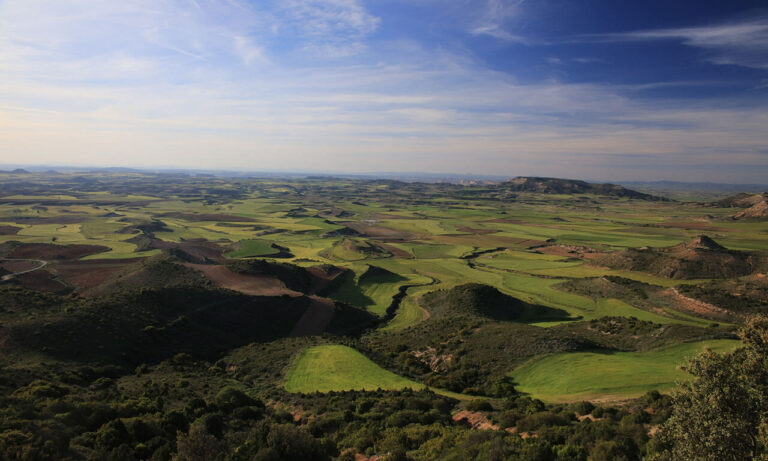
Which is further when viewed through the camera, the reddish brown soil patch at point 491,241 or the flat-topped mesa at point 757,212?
the flat-topped mesa at point 757,212

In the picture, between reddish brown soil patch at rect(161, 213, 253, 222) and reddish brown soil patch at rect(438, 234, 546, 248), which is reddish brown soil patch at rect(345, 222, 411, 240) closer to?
reddish brown soil patch at rect(438, 234, 546, 248)

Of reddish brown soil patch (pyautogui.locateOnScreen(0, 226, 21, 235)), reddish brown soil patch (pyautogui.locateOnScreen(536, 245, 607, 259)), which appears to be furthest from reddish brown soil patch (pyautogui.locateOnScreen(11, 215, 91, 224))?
reddish brown soil patch (pyautogui.locateOnScreen(536, 245, 607, 259))

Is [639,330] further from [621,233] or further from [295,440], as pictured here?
[621,233]

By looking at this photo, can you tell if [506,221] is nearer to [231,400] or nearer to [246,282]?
[246,282]

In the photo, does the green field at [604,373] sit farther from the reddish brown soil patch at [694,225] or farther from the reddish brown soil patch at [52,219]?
the reddish brown soil patch at [52,219]

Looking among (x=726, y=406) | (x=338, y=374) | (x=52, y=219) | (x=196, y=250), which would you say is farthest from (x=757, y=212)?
(x=52, y=219)

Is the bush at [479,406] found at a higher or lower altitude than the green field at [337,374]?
higher

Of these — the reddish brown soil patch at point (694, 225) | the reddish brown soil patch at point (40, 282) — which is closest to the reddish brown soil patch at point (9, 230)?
the reddish brown soil patch at point (40, 282)
